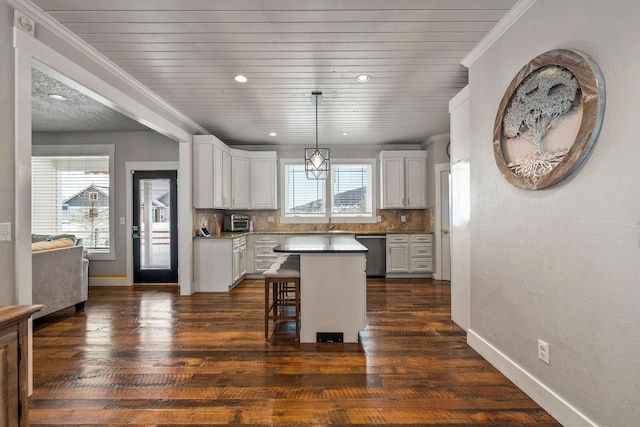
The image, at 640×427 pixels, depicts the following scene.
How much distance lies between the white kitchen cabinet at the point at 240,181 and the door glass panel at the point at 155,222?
3.60 ft

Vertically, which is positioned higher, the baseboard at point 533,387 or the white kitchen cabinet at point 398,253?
the white kitchen cabinet at point 398,253

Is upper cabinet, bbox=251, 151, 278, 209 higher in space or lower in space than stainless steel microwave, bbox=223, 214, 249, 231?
higher

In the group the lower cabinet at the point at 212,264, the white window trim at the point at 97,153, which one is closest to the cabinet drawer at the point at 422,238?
the lower cabinet at the point at 212,264

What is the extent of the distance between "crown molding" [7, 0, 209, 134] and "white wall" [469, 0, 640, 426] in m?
3.26

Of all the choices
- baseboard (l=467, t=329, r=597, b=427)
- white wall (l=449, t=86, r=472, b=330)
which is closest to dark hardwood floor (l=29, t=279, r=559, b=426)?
baseboard (l=467, t=329, r=597, b=427)

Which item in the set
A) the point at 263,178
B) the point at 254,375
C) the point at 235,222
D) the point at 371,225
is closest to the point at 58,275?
the point at 235,222

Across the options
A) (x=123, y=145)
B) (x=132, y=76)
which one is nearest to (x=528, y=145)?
(x=132, y=76)

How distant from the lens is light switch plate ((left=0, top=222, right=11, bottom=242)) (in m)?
1.96

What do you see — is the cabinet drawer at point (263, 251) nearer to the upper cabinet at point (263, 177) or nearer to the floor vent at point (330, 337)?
the upper cabinet at point (263, 177)

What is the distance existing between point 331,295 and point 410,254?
3270 mm

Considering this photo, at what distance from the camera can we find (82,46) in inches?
102

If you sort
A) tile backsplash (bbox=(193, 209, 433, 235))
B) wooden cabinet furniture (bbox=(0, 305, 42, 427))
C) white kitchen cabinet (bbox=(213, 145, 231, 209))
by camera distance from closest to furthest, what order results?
wooden cabinet furniture (bbox=(0, 305, 42, 427)), white kitchen cabinet (bbox=(213, 145, 231, 209)), tile backsplash (bbox=(193, 209, 433, 235))

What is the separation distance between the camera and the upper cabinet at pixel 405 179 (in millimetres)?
6016

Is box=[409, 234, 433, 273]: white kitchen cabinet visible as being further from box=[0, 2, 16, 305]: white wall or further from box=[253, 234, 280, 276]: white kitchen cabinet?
box=[0, 2, 16, 305]: white wall
